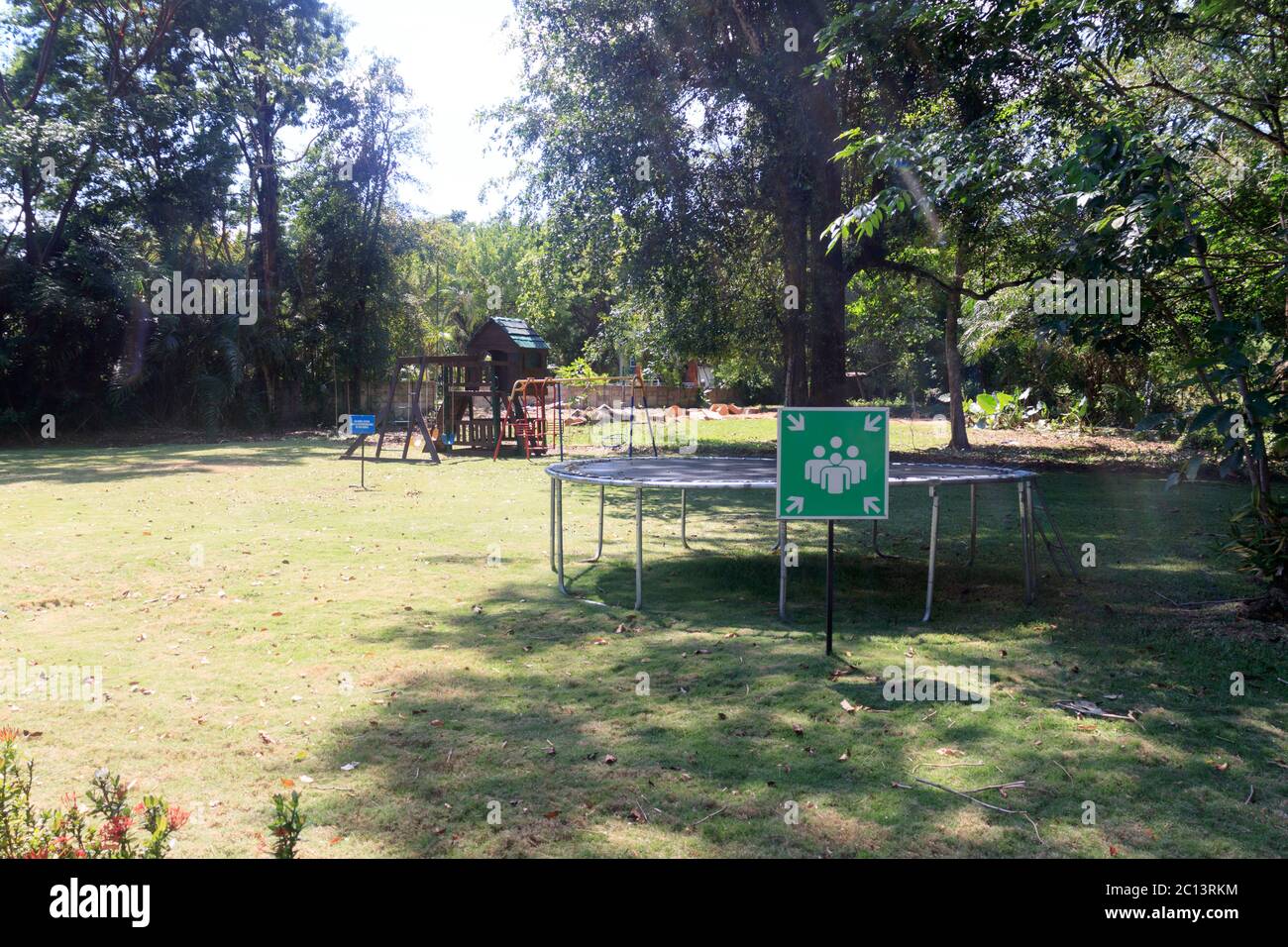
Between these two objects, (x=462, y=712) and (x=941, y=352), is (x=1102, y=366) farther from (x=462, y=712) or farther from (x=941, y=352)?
(x=462, y=712)

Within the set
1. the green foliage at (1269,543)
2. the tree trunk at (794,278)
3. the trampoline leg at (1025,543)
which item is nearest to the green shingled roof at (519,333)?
the tree trunk at (794,278)

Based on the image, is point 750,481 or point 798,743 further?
point 750,481

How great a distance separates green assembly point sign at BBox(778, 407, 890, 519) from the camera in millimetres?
5652

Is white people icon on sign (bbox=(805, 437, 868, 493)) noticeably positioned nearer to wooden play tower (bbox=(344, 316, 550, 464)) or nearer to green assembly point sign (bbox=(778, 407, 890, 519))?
green assembly point sign (bbox=(778, 407, 890, 519))

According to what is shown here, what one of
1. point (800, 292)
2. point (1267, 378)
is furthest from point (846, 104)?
point (1267, 378)

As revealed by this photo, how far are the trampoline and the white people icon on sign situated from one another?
355 millimetres

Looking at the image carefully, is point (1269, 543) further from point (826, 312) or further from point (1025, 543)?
point (826, 312)

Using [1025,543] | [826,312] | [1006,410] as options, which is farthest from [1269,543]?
[1006,410]

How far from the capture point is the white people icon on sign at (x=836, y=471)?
5688mm

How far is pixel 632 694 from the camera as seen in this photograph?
502cm

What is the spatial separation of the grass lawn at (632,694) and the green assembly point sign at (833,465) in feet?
3.09

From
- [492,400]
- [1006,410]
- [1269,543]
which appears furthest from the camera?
[1006,410]

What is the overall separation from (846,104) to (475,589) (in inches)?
418

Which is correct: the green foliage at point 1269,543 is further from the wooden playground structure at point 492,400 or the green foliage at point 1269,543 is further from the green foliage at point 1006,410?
the green foliage at point 1006,410
